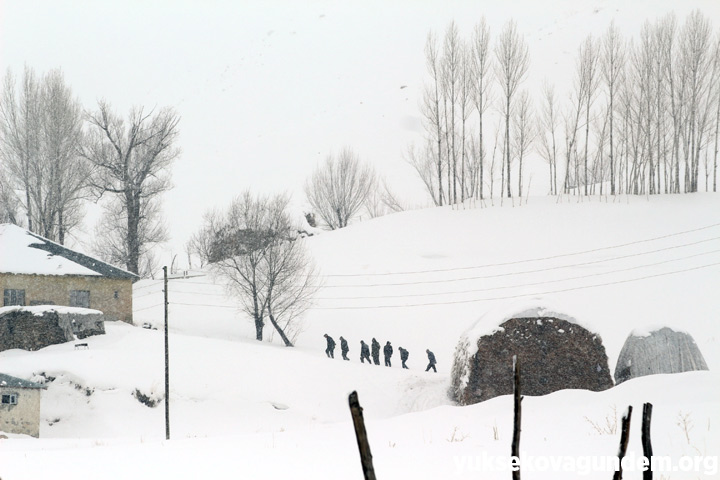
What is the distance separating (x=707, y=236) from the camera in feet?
123

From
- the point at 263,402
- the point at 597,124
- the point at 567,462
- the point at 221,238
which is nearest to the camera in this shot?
the point at 567,462

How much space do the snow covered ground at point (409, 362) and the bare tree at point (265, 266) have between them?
1.61m

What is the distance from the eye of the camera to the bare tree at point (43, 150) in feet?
141

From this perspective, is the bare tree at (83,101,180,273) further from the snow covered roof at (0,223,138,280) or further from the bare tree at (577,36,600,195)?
the bare tree at (577,36,600,195)

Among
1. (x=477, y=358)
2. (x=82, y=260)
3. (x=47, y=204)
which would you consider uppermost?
(x=47, y=204)

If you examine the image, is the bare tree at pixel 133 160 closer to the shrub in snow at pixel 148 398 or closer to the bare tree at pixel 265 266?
the bare tree at pixel 265 266

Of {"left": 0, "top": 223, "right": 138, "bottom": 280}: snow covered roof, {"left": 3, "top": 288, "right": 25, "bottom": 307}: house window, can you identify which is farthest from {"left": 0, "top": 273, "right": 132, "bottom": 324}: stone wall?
{"left": 0, "top": 223, "right": 138, "bottom": 280}: snow covered roof

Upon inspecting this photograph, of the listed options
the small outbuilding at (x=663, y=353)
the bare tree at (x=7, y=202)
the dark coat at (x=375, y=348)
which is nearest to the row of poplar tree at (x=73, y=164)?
the bare tree at (x=7, y=202)

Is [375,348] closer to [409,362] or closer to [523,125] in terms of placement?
[409,362]

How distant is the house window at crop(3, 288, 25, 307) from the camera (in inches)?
1248

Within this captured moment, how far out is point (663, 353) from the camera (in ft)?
54.6

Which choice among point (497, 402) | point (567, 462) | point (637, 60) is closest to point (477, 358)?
point (497, 402)

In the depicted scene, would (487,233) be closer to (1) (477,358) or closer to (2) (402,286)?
(2) (402,286)

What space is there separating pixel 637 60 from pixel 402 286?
23357mm
